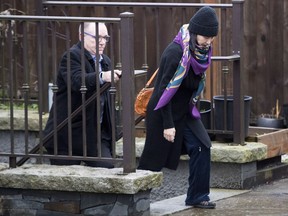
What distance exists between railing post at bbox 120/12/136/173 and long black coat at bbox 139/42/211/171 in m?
0.40

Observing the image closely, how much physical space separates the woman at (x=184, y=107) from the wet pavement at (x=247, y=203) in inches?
5.7

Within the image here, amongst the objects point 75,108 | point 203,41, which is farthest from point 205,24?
point 75,108

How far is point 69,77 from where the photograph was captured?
7.90m

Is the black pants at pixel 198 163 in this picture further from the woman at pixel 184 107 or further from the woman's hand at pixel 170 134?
the woman's hand at pixel 170 134

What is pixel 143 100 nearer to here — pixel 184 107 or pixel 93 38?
pixel 184 107

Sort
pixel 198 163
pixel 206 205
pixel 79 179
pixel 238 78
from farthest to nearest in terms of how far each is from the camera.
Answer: pixel 238 78
pixel 206 205
pixel 198 163
pixel 79 179

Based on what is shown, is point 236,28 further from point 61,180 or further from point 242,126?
point 61,180

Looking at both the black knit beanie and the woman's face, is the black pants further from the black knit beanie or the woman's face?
the black knit beanie

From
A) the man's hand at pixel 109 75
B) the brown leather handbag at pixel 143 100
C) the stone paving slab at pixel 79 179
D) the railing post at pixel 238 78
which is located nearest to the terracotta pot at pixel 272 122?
the railing post at pixel 238 78

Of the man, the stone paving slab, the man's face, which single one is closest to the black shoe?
the stone paving slab

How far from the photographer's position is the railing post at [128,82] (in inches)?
297

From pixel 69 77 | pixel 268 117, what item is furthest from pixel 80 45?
pixel 268 117

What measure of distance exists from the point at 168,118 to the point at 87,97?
0.70 meters

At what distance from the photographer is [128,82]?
7.58 m
